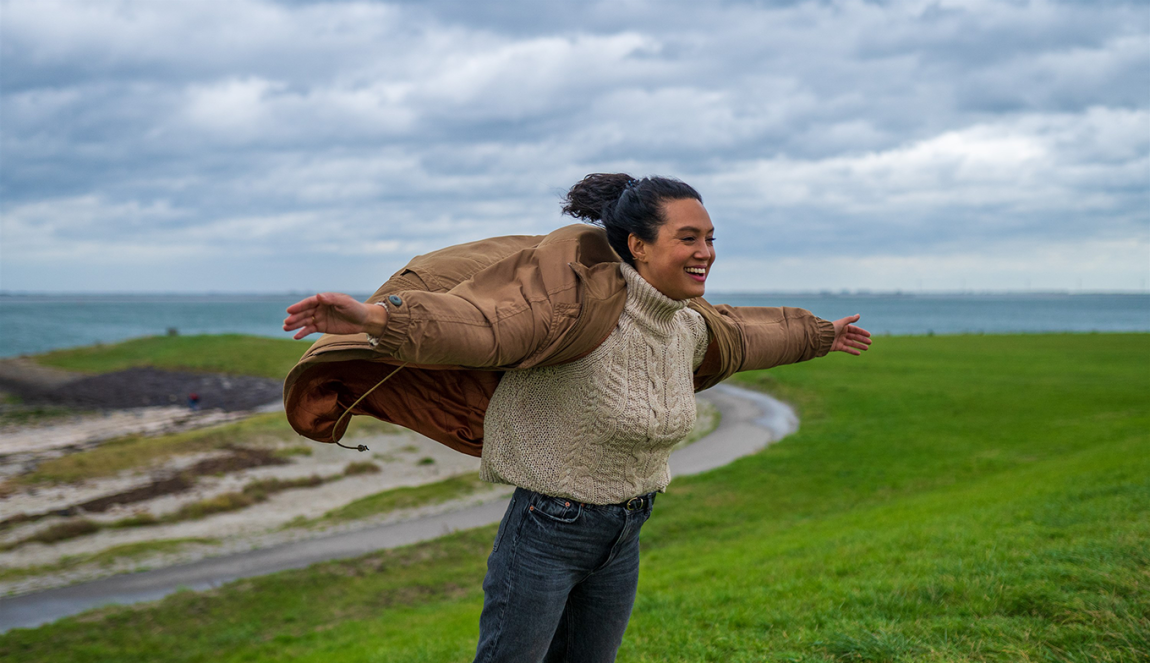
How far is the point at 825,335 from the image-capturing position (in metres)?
3.51

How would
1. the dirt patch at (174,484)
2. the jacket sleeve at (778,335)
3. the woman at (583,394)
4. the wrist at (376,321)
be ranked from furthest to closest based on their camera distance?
the dirt patch at (174,484) < the jacket sleeve at (778,335) < the woman at (583,394) < the wrist at (376,321)

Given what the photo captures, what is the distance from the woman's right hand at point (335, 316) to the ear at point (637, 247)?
0.97 m

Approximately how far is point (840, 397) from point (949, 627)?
27.0 m

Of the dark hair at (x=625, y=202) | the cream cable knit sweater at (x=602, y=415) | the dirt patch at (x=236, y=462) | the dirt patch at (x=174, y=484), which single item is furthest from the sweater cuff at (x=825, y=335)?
the dirt patch at (x=236, y=462)

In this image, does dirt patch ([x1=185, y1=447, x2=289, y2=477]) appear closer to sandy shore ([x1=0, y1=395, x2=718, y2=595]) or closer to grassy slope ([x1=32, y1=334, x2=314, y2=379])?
sandy shore ([x1=0, y1=395, x2=718, y2=595])

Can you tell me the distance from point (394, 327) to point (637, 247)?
0.98 meters

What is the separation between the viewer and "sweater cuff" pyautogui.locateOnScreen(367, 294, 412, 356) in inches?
85.6

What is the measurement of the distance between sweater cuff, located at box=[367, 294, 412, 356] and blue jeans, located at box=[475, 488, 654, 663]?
2.90ft

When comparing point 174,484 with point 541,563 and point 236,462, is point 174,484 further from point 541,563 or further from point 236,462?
point 541,563

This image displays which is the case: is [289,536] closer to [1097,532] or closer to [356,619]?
[356,619]

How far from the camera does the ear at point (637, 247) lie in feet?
8.93

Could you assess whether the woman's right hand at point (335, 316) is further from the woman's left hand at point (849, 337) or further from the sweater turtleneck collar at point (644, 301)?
the woman's left hand at point (849, 337)

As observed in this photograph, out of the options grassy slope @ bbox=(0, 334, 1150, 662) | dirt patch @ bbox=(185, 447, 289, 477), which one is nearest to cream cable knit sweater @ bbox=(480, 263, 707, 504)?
grassy slope @ bbox=(0, 334, 1150, 662)

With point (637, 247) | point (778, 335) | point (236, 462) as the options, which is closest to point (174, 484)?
point (236, 462)
